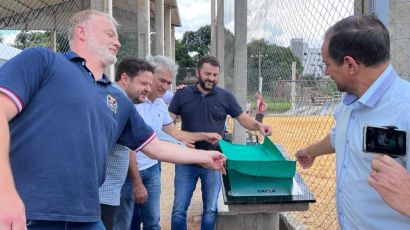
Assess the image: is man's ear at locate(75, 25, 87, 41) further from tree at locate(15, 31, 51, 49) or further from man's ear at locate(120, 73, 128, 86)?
tree at locate(15, 31, 51, 49)

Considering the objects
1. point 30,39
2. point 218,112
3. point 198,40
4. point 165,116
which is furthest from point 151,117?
point 198,40

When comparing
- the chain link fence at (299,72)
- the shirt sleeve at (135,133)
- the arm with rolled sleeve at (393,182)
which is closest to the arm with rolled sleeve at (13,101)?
the shirt sleeve at (135,133)

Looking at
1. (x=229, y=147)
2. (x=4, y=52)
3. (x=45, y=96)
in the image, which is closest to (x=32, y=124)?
(x=45, y=96)

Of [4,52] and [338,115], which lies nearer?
[338,115]

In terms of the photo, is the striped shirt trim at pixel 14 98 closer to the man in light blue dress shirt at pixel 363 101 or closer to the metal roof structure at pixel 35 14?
the man in light blue dress shirt at pixel 363 101

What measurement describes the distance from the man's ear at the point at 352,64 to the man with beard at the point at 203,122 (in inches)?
103

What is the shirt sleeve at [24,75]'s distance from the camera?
1857 mm

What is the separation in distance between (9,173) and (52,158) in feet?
1.31

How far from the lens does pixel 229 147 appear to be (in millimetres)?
3568

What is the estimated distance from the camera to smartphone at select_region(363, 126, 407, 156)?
156 centimetres

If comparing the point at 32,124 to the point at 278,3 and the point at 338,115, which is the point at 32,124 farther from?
the point at 278,3

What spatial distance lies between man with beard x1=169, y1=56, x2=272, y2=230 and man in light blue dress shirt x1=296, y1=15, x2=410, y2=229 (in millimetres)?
2551

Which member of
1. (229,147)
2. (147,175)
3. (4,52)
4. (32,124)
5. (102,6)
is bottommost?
(147,175)

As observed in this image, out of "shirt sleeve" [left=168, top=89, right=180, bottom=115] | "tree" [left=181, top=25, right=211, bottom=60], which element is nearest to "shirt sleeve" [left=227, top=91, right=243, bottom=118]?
"shirt sleeve" [left=168, top=89, right=180, bottom=115]
